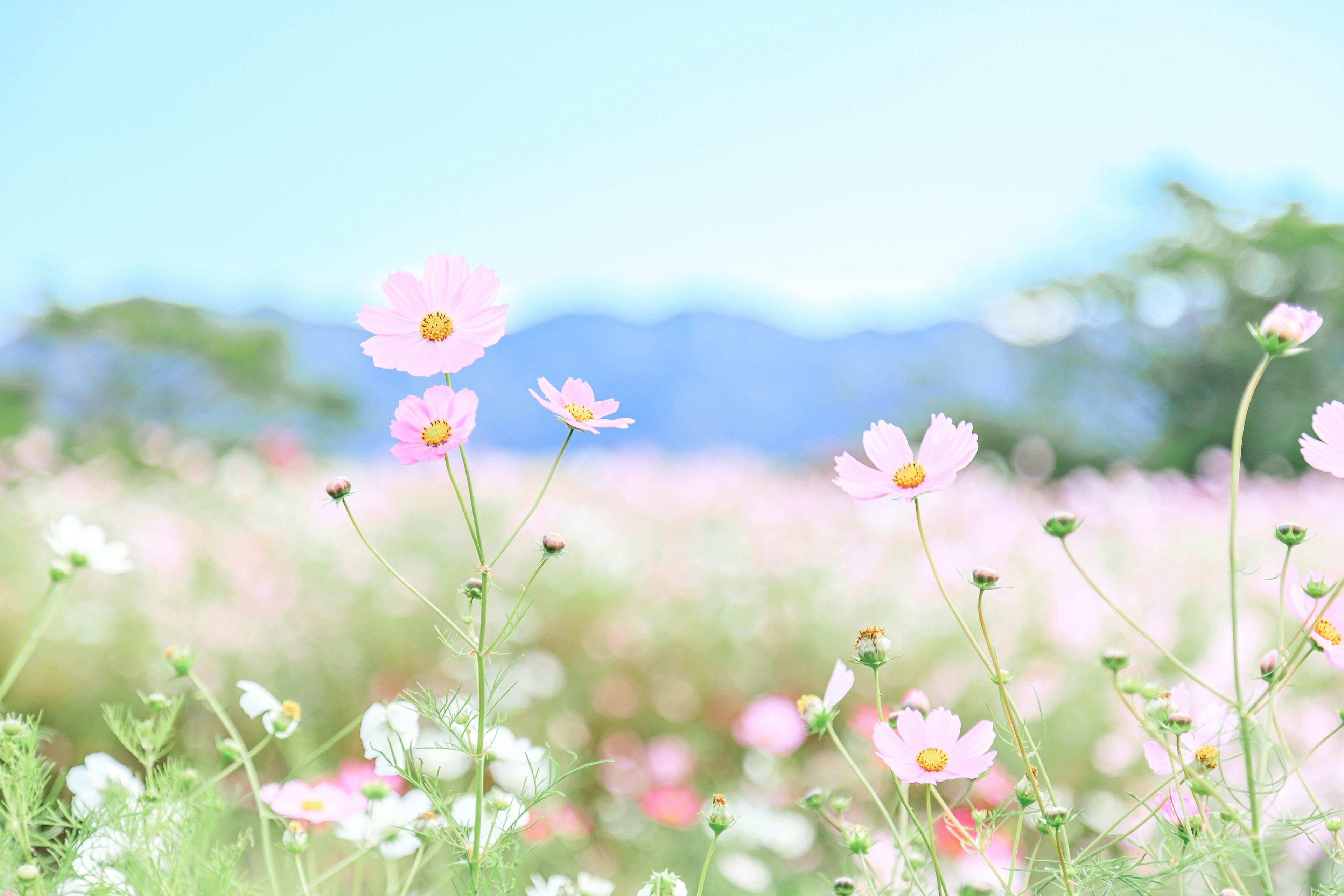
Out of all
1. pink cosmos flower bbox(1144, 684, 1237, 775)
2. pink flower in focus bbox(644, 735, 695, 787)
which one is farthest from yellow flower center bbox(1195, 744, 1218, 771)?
pink flower in focus bbox(644, 735, 695, 787)

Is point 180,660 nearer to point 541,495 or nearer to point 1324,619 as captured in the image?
point 541,495

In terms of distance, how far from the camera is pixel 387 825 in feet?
2.01

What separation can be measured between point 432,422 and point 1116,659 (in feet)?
1.27

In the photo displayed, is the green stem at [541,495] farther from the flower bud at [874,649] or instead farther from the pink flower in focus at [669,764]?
the pink flower in focus at [669,764]

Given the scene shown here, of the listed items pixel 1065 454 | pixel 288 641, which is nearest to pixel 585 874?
pixel 288 641

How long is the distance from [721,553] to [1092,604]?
893mm

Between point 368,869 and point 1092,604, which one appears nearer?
point 368,869

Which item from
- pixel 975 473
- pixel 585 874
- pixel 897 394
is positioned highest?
pixel 585 874

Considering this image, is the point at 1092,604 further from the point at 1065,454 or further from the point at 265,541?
the point at 1065,454

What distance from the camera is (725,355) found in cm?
6531

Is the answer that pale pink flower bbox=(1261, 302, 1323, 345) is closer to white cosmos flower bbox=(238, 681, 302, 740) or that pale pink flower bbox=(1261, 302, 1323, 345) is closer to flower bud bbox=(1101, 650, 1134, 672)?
flower bud bbox=(1101, 650, 1134, 672)

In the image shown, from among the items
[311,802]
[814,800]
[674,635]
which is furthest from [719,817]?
[674,635]

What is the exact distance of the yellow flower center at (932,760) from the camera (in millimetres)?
491

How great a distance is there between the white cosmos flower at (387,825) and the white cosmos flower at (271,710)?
8cm
